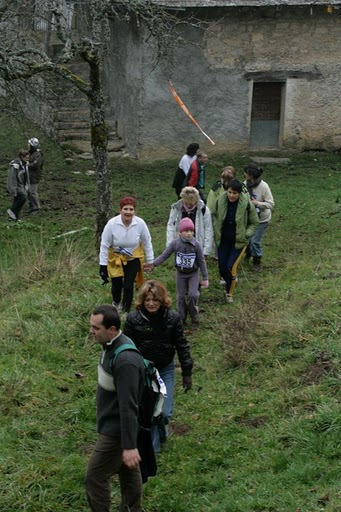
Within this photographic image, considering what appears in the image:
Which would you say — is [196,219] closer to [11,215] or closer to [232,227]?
[232,227]

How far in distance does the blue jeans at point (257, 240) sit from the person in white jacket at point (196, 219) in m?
1.87

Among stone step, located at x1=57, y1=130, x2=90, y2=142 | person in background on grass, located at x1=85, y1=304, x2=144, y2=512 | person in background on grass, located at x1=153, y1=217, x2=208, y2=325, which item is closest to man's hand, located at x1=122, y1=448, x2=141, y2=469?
person in background on grass, located at x1=85, y1=304, x2=144, y2=512

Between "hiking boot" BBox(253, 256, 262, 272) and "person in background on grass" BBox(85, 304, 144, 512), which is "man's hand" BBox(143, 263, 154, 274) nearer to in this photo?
"hiking boot" BBox(253, 256, 262, 272)

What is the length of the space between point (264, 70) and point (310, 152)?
2465mm

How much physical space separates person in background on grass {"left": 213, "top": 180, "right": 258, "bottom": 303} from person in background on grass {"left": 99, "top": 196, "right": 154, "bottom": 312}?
47.7 inches

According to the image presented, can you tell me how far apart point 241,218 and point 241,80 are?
1063 cm

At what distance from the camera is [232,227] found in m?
9.89

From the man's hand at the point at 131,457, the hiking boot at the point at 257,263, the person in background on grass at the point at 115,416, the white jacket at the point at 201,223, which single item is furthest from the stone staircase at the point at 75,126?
the man's hand at the point at 131,457

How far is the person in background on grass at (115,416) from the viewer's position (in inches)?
197

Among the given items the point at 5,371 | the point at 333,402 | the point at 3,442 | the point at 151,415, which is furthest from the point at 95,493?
the point at 5,371

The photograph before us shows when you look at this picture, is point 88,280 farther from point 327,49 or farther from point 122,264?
point 327,49

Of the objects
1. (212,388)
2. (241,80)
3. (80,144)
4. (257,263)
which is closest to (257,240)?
(257,263)

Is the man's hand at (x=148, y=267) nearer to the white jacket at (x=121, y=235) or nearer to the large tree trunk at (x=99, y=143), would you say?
the white jacket at (x=121, y=235)

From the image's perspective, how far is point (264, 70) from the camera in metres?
19.7
